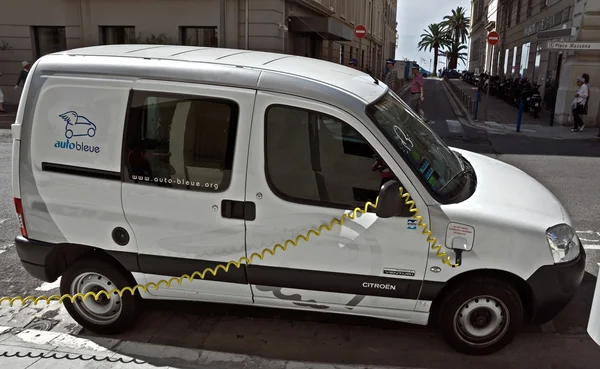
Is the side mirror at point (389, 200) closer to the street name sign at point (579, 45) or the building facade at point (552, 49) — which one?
the street name sign at point (579, 45)

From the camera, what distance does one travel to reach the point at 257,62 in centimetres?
354

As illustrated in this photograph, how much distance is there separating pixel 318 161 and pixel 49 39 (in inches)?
803

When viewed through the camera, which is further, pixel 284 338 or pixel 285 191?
pixel 284 338

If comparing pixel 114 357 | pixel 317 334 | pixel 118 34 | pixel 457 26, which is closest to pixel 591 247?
pixel 317 334

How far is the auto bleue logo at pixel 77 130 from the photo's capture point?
3395mm

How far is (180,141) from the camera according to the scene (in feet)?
11.0

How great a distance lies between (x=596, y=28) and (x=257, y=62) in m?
16.2

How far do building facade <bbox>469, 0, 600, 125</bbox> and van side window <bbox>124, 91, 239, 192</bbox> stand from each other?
15.3 metres

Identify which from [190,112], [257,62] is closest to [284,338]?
[190,112]

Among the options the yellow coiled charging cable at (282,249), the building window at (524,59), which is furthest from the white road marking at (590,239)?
the building window at (524,59)

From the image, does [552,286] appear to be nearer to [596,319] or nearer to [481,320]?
[481,320]

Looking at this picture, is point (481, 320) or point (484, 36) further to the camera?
point (484, 36)

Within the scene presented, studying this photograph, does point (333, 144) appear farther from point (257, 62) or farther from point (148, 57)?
point (148, 57)

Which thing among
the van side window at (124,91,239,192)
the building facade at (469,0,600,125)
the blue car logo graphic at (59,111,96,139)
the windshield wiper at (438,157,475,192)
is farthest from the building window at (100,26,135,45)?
the windshield wiper at (438,157,475,192)
